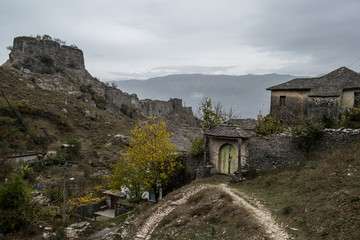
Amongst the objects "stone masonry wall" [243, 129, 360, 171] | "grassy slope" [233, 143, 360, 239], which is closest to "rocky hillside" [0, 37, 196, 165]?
"stone masonry wall" [243, 129, 360, 171]

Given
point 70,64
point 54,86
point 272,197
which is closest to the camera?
point 272,197

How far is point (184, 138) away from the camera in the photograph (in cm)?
2125

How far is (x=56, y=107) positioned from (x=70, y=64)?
18.2m

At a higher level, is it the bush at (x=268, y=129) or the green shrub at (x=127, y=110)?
the green shrub at (x=127, y=110)

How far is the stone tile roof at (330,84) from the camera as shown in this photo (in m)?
17.5

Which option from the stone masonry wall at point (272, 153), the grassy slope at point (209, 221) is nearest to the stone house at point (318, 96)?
the stone masonry wall at point (272, 153)

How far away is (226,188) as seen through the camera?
13.2 metres

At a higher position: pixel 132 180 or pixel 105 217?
pixel 132 180

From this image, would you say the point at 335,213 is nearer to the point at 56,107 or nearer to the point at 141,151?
the point at 141,151

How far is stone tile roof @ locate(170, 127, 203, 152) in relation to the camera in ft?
64.7

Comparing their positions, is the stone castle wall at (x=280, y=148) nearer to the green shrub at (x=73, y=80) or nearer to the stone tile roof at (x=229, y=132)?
the stone tile roof at (x=229, y=132)

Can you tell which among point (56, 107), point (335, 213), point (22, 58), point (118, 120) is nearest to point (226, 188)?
point (335, 213)

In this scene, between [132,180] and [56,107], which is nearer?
[132,180]

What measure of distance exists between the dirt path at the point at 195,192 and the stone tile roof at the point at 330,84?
998 centimetres
